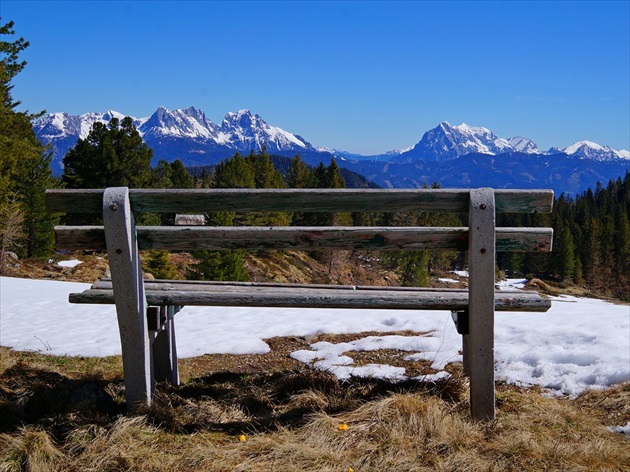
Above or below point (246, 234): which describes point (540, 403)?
below

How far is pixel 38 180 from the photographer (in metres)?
29.1

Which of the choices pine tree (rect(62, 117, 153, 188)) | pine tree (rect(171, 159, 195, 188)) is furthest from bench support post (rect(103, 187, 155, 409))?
pine tree (rect(171, 159, 195, 188))

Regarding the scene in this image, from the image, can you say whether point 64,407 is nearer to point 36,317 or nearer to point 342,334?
point 342,334

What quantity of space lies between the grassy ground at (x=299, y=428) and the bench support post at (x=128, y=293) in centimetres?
19

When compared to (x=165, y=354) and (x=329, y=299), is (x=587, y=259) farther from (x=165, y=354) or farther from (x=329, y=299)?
(x=329, y=299)

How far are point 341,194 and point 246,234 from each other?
0.67 m

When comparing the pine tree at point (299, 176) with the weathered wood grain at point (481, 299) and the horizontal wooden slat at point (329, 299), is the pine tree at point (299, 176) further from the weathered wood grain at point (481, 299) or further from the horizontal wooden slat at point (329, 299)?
the weathered wood grain at point (481, 299)

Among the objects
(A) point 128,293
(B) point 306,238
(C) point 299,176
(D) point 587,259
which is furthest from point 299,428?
(D) point 587,259

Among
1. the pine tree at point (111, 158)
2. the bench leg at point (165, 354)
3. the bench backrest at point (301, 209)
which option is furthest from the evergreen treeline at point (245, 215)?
the bench backrest at point (301, 209)

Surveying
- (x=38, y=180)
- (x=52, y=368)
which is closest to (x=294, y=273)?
(x=38, y=180)

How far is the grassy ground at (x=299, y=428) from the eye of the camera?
10.4 feet

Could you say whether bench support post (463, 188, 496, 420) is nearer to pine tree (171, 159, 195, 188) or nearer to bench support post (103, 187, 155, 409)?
bench support post (103, 187, 155, 409)

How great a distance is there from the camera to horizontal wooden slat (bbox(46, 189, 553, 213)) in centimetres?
355

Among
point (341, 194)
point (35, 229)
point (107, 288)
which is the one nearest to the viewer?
point (341, 194)
